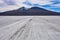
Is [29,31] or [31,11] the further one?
[31,11]

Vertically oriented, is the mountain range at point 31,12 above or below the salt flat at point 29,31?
above

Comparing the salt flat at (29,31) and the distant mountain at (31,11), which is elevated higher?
the distant mountain at (31,11)

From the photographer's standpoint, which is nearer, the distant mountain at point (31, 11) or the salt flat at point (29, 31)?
A: the salt flat at point (29, 31)

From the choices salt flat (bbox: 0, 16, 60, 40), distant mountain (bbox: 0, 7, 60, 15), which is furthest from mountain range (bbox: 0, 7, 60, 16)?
salt flat (bbox: 0, 16, 60, 40)

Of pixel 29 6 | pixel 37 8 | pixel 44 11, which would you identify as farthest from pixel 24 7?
pixel 44 11

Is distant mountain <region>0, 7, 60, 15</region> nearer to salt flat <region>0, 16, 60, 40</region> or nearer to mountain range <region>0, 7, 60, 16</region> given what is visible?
mountain range <region>0, 7, 60, 16</region>

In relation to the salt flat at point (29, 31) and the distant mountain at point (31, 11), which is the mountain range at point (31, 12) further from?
the salt flat at point (29, 31)

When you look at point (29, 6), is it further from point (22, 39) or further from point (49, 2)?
point (22, 39)

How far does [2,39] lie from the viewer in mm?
1246

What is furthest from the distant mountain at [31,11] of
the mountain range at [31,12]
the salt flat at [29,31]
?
the salt flat at [29,31]

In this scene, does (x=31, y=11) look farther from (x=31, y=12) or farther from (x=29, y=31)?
(x=29, y=31)

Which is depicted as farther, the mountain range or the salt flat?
the mountain range

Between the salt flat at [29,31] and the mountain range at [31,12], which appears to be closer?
the salt flat at [29,31]

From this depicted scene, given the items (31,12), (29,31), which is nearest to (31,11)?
(31,12)
